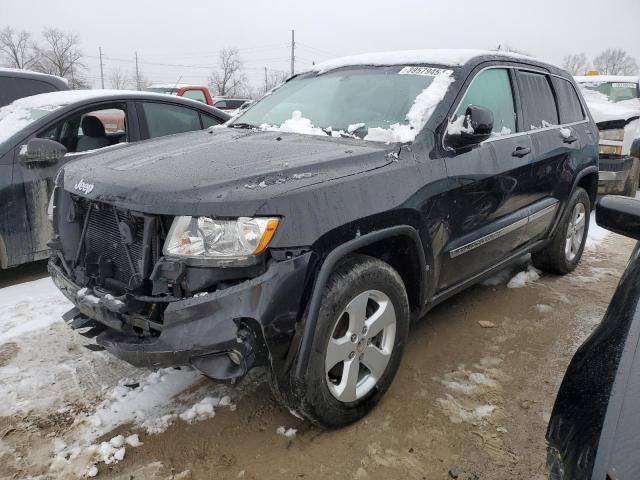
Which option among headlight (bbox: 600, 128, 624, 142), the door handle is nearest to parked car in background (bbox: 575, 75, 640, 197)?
headlight (bbox: 600, 128, 624, 142)

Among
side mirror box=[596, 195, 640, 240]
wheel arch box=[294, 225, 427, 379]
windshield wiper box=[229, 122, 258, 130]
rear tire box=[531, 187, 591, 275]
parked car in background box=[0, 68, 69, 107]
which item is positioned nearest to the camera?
side mirror box=[596, 195, 640, 240]

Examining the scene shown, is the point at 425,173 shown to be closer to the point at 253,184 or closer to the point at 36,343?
the point at 253,184

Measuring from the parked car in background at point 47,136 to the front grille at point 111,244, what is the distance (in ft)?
6.24

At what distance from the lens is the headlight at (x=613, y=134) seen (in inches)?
298

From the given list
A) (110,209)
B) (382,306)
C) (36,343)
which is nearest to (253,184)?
(110,209)

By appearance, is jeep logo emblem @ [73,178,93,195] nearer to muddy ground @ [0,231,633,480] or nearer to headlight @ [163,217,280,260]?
headlight @ [163,217,280,260]

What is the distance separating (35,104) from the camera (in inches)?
182

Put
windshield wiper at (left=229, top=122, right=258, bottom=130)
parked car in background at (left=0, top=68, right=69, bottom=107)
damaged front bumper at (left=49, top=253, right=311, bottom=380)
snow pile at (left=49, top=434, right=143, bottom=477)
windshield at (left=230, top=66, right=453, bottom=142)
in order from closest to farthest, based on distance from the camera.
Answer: damaged front bumper at (left=49, top=253, right=311, bottom=380), snow pile at (left=49, top=434, right=143, bottom=477), windshield at (left=230, top=66, right=453, bottom=142), windshield wiper at (left=229, top=122, right=258, bottom=130), parked car in background at (left=0, top=68, right=69, bottom=107)

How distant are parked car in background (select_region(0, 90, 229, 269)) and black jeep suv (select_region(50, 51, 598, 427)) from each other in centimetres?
165

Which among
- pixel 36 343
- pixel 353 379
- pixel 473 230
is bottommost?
pixel 36 343

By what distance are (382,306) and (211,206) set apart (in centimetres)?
102

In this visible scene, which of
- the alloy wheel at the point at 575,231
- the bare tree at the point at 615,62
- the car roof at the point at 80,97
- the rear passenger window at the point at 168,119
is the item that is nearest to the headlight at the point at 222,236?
the car roof at the point at 80,97

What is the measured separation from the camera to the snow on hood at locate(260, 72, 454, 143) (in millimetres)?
2775

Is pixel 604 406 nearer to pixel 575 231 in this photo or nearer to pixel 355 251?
pixel 355 251
